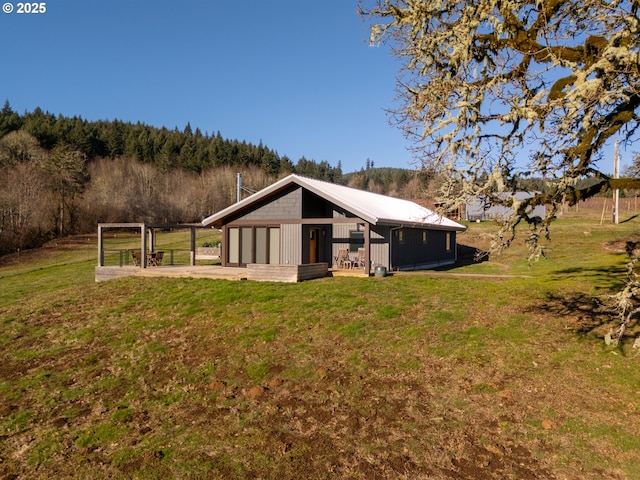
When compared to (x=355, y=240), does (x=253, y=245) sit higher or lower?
lower

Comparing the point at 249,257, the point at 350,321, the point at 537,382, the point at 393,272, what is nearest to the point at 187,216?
the point at 249,257

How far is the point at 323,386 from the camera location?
8.54m

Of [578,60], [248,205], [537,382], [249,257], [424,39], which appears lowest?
[537,382]

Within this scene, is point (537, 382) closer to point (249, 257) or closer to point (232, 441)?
point (232, 441)

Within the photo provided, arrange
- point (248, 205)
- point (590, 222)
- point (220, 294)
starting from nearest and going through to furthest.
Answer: point (220, 294)
point (248, 205)
point (590, 222)

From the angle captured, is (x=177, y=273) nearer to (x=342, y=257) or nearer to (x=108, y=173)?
(x=342, y=257)

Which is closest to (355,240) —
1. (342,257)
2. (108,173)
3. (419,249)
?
(342,257)

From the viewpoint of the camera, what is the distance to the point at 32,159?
196 feet

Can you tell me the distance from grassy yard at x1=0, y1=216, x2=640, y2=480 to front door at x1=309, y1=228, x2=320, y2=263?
663 cm

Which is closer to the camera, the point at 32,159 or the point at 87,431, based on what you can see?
the point at 87,431

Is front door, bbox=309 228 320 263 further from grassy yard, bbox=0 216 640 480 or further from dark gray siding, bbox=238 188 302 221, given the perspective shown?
grassy yard, bbox=0 216 640 480

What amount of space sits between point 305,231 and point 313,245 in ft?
3.28

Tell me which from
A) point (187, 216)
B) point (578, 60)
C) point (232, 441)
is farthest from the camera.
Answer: point (187, 216)

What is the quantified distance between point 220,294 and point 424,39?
1101 centimetres
